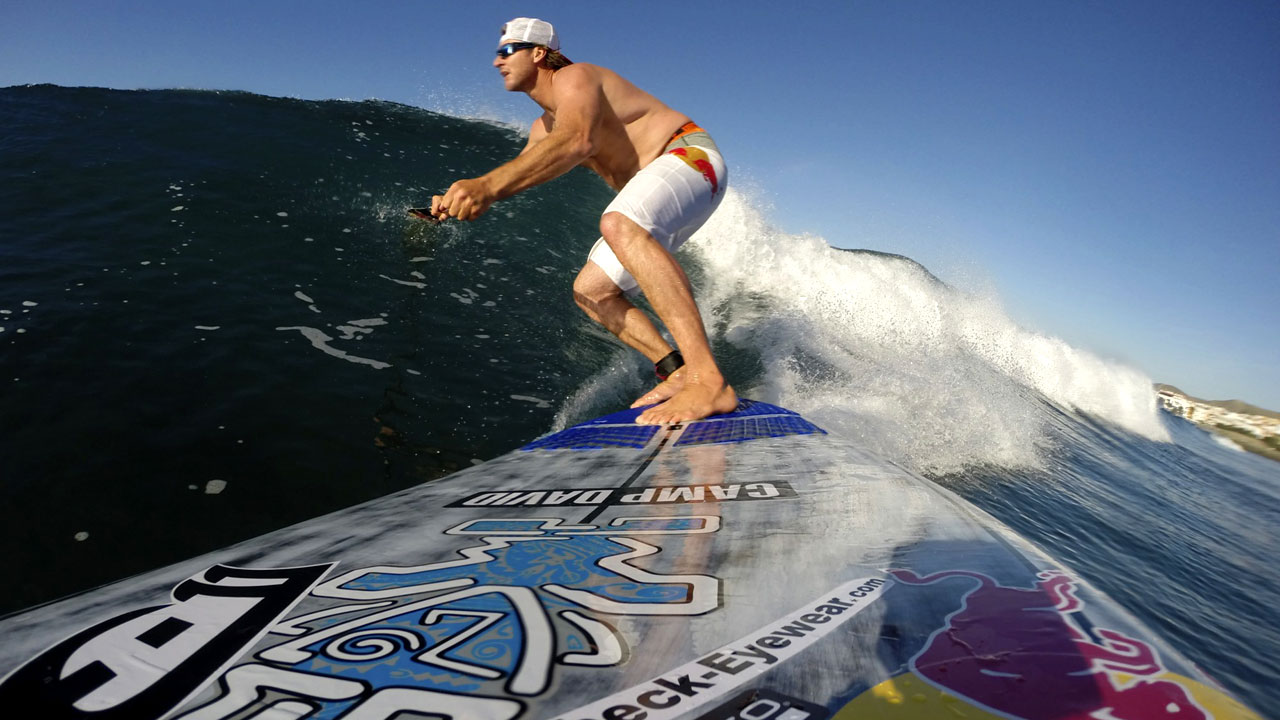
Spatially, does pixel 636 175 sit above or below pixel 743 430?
above

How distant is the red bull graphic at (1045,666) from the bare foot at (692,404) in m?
1.87

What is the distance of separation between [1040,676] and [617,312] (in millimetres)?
2952

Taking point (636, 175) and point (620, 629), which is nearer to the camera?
point (620, 629)

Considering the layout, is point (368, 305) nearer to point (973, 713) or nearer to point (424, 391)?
point (424, 391)

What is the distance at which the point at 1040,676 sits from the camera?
71cm

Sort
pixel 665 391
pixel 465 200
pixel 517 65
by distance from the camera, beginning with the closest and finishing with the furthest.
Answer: pixel 465 200, pixel 517 65, pixel 665 391

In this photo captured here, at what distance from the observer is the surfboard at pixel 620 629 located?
69 centimetres

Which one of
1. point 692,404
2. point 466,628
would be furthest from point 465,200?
point 466,628

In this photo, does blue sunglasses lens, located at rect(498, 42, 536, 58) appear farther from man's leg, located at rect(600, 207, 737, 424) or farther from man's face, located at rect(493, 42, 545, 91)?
man's leg, located at rect(600, 207, 737, 424)

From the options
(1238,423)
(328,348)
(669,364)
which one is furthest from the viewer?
(1238,423)

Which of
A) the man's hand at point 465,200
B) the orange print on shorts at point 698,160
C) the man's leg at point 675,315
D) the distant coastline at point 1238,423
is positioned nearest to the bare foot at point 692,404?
the man's leg at point 675,315

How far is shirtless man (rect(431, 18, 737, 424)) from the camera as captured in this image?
2.76 m

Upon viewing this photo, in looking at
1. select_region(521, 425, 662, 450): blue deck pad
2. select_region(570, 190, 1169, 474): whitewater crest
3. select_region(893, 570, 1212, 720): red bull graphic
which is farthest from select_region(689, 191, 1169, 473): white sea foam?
select_region(893, 570, 1212, 720): red bull graphic

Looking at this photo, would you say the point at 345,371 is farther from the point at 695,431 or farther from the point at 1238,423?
the point at 1238,423
